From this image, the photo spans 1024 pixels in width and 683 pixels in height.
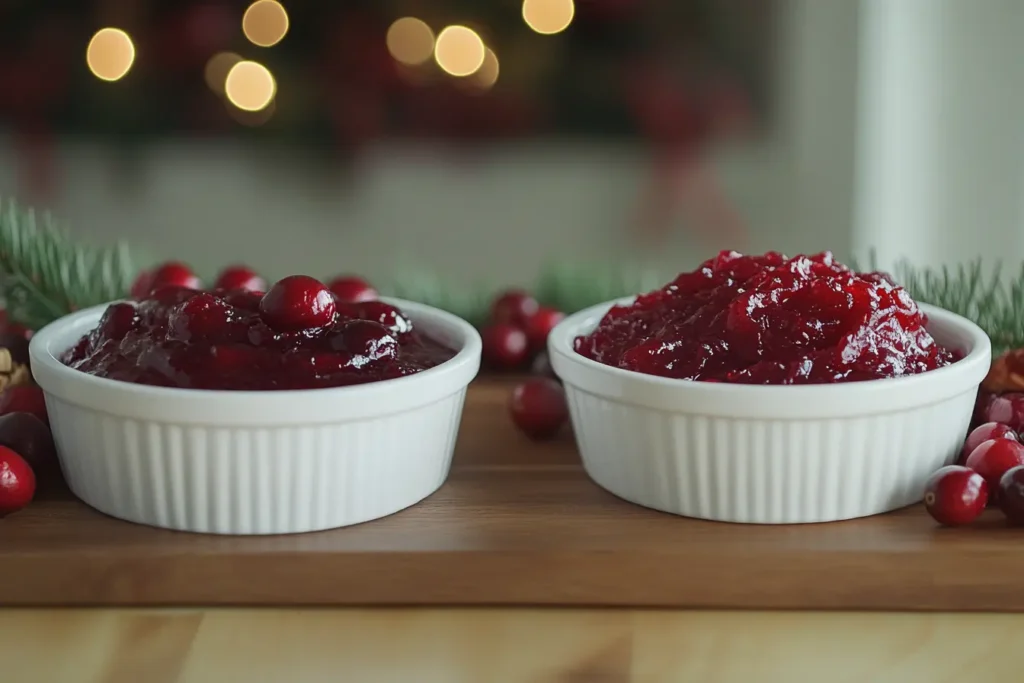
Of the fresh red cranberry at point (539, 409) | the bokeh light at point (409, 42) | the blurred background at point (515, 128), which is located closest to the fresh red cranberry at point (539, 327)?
the fresh red cranberry at point (539, 409)

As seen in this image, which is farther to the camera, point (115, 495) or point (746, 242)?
point (746, 242)

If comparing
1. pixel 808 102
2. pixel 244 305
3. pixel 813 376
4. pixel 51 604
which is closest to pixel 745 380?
pixel 813 376

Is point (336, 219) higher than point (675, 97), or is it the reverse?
point (675, 97)

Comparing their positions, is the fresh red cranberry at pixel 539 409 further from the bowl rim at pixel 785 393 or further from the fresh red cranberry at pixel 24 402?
the fresh red cranberry at pixel 24 402

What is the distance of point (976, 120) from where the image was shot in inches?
141

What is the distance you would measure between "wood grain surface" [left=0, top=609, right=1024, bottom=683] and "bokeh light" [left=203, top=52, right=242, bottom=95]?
9.55 feet

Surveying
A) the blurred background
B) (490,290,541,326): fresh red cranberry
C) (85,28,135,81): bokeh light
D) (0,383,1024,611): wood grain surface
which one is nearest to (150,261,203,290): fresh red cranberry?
(490,290,541,326): fresh red cranberry

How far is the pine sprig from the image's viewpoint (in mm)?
1405

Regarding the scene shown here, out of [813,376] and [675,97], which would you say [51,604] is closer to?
[813,376]

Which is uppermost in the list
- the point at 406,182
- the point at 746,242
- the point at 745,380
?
the point at 745,380

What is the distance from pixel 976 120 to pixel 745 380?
287 cm

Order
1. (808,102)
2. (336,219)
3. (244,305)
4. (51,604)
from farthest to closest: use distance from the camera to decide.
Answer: (336,219) → (808,102) → (244,305) → (51,604)

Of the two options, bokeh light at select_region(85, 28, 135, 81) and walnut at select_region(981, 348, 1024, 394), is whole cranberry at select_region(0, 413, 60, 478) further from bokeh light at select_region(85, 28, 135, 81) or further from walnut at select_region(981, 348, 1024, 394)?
bokeh light at select_region(85, 28, 135, 81)

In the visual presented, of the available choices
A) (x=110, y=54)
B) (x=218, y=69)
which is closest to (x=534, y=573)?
(x=218, y=69)
